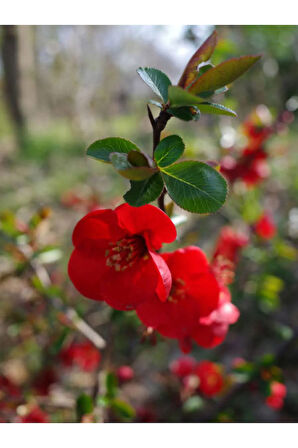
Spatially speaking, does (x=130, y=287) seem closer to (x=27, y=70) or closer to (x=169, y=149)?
(x=169, y=149)

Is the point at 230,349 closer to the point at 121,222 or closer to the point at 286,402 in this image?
the point at 286,402

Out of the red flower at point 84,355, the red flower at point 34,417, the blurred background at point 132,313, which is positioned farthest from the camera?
the red flower at point 84,355

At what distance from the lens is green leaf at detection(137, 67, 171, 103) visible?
388mm

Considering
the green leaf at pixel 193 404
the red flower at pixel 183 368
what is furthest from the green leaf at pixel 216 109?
the red flower at pixel 183 368

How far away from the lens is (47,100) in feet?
25.9

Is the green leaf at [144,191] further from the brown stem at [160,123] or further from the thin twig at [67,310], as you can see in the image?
the thin twig at [67,310]

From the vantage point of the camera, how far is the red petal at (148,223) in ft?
1.34

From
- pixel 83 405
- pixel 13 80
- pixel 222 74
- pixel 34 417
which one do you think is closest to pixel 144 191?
pixel 222 74

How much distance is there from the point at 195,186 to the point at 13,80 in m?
6.68

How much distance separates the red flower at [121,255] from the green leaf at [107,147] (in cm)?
6

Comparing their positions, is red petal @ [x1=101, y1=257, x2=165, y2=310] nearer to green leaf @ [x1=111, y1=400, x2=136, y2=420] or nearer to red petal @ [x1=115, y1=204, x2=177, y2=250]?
red petal @ [x1=115, y1=204, x2=177, y2=250]

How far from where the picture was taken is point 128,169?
0.33 meters

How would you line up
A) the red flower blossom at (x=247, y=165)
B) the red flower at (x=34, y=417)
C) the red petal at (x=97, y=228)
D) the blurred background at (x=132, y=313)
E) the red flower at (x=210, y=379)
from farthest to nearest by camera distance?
the red flower blossom at (x=247, y=165) → the red flower at (x=210, y=379) → the blurred background at (x=132, y=313) → the red flower at (x=34, y=417) → the red petal at (x=97, y=228)

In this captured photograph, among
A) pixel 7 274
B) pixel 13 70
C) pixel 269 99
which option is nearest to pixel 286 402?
pixel 7 274
